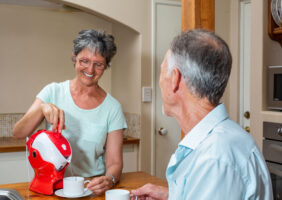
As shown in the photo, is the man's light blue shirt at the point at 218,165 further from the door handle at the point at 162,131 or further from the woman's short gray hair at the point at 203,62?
the door handle at the point at 162,131

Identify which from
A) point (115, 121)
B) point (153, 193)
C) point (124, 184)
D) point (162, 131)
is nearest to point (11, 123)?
point (162, 131)

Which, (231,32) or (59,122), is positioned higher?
(231,32)

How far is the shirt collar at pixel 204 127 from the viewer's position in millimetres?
986

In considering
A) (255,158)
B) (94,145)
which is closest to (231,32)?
(94,145)

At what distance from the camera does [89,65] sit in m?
2.02

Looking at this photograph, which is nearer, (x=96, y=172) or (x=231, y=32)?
(x=96, y=172)

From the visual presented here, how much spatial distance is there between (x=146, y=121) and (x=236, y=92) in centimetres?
86

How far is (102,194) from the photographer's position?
172cm

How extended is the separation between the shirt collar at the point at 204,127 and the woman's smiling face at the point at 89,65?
110 centimetres

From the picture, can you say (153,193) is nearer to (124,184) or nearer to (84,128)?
(124,184)

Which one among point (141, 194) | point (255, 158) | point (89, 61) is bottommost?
point (141, 194)

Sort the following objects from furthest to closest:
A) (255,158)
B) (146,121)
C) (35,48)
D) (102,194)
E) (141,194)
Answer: (35,48), (146,121), (102,194), (141,194), (255,158)

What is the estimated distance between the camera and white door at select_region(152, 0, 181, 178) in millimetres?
3432

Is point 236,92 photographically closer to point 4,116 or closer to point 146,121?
point 146,121
